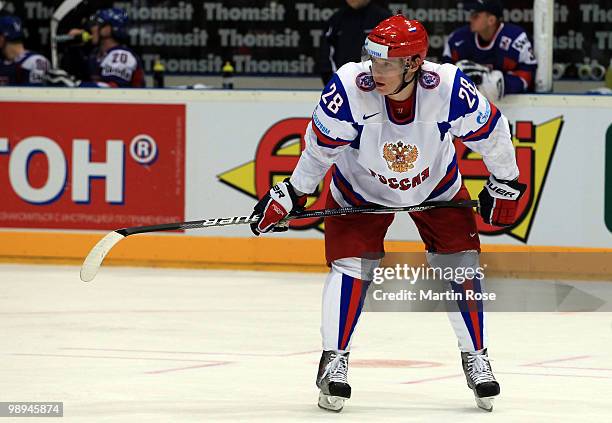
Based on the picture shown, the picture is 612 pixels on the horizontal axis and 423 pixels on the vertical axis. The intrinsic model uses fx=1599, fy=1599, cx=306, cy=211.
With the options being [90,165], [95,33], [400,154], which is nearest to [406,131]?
[400,154]

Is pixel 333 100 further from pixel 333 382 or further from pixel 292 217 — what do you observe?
pixel 333 382

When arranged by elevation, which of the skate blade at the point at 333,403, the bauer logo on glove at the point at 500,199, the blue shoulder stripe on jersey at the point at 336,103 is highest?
the blue shoulder stripe on jersey at the point at 336,103

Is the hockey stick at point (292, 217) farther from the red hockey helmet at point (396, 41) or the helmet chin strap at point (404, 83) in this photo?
the red hockey helmet at point (396, 41)

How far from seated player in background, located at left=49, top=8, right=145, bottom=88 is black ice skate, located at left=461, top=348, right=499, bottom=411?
521 cm

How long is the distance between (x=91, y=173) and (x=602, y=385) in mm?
4870

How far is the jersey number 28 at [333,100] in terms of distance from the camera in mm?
5465

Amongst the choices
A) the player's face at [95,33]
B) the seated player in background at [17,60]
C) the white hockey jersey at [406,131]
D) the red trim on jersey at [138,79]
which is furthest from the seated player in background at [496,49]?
the white hockey jersey at [406,131]

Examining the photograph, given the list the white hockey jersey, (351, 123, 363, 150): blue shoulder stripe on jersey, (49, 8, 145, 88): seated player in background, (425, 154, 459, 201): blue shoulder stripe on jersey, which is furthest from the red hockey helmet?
(49, 8, 145, 88): seated player in background

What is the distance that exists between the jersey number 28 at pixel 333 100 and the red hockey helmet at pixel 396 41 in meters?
0.18

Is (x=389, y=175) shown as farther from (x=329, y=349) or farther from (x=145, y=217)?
(x=145, y=217)

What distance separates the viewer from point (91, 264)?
6027 mm

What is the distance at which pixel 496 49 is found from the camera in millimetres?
9742

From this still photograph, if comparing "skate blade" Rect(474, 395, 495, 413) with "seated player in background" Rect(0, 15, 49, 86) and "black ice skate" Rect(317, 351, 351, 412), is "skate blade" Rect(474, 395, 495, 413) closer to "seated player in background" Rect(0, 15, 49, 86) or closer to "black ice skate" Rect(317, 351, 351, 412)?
"black ice skate" Rect(317, 351, 351, 412)

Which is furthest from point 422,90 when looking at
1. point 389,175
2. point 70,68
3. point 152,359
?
point 70,68
